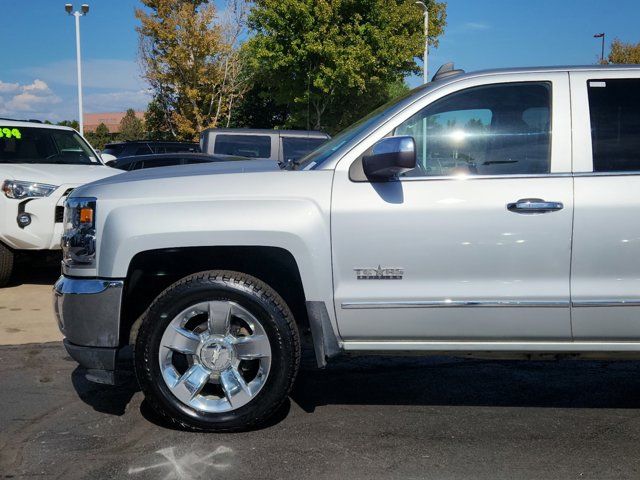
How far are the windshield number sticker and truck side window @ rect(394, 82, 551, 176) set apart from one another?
6.43 m

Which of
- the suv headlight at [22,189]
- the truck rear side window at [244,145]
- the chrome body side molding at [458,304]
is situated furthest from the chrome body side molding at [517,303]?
the truck rear side window at [244,145]

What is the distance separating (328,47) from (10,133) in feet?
60.3

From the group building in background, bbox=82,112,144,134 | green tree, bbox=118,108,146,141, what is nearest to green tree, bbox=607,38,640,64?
green tree, bbox=118,108,146,141

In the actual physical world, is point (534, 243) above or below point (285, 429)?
above

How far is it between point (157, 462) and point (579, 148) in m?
2.73

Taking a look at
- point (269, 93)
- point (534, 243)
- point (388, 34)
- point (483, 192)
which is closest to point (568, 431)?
point (534, 243)

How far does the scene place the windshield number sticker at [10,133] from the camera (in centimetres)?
857

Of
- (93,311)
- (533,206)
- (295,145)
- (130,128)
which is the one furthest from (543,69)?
(130,128)

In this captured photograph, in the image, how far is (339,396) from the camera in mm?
4535

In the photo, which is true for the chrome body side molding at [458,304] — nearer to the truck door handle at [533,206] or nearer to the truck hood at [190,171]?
the truck door handle at [533,206]

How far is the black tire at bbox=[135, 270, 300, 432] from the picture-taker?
3711 mm

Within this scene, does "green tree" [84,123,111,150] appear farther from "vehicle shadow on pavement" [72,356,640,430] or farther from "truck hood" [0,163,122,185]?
"vehicle shadow on pavement" [72,356,640,430]

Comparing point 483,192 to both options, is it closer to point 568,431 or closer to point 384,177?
point 384,177

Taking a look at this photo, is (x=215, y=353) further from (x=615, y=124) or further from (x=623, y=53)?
(x=623, y=53)
